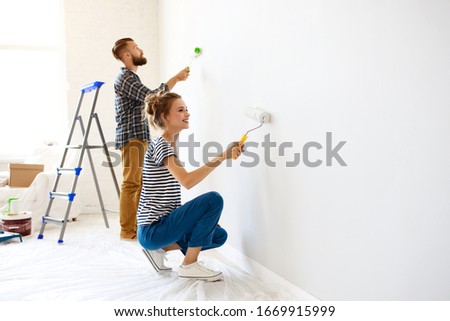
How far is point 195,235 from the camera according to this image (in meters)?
2.25

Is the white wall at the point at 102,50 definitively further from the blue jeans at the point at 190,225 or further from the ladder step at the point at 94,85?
the blue jeans at the point at 190,225

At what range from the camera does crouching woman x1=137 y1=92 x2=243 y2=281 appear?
7.22 ft

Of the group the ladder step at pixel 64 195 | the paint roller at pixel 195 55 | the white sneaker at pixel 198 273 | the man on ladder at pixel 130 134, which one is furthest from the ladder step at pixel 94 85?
the white sneaker at pixel 198 273

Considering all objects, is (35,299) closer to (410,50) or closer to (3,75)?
(410,50)

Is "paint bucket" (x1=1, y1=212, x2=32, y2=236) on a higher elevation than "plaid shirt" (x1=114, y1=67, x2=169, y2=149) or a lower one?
lower

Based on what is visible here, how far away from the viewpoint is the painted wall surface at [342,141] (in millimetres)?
1288

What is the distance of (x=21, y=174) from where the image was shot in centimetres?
388

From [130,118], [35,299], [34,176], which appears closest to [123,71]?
[130,118]

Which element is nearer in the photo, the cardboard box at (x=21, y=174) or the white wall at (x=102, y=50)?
the cardboard box at (x=21, y=174)

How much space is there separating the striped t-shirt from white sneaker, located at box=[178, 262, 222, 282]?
0.96ft

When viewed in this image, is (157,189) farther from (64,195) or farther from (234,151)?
(64,195)

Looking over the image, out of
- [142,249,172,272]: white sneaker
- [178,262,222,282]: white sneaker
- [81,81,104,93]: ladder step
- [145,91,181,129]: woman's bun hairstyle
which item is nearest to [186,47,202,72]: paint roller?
[81,81,104,93]: ladder step

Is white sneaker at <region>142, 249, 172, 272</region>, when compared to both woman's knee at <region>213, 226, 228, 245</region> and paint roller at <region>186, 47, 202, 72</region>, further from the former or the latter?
paint roller at <region>186, 47, 202, 72</region>

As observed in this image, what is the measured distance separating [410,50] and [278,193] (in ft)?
3.23
